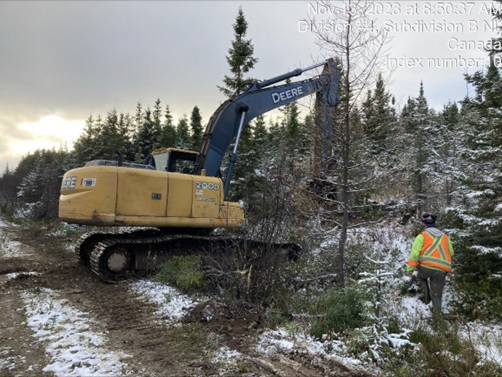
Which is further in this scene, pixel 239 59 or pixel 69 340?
pixel 239 59

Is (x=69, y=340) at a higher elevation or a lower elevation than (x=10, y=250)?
lower

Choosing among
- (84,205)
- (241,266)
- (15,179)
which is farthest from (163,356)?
(15,179)

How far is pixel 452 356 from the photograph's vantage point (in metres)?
4.29

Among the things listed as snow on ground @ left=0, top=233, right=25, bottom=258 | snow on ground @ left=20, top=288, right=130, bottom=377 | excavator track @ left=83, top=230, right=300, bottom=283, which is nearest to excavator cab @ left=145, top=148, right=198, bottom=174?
excavator track @ left=83, top=230, right=300, bottom=283

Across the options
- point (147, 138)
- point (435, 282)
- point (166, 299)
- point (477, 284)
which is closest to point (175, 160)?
point (166, 299)

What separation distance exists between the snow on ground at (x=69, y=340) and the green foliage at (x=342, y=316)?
246 centimetres

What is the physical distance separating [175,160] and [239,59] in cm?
1125

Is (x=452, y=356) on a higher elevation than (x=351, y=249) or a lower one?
lower

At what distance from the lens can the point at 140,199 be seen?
27.0 ft

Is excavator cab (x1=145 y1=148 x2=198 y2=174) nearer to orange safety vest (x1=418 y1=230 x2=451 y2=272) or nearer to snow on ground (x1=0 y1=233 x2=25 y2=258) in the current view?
orange safety vest (x1=418 y1=230 x2=451 y2=272)

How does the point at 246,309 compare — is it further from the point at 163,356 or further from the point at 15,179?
the point at 15,179

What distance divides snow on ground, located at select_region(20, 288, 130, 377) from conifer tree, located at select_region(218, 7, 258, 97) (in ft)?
48.2

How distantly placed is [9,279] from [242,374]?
6837mm

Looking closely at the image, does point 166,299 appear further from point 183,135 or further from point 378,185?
point 183,135
